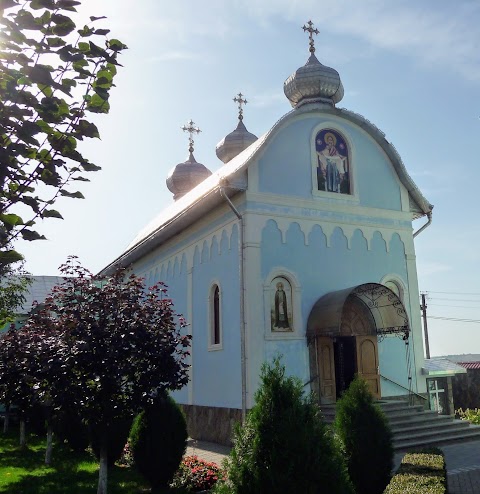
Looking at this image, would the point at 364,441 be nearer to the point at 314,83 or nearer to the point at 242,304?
the point at 242,304

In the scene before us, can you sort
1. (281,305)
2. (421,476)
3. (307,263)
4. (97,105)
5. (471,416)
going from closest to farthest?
(97,105)
(421,476)
(281,305)
(307,263)
(471,416)

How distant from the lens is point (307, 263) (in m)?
13.1

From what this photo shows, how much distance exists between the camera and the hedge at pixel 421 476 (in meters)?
6.23

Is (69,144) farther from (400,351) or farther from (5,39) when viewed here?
(400,351)

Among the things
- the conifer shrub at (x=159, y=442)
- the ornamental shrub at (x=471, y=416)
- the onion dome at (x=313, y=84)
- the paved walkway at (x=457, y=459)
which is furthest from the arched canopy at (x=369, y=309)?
the onion dome at (x=313, y=84)

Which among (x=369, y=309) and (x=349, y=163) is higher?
(x=349, y=163)

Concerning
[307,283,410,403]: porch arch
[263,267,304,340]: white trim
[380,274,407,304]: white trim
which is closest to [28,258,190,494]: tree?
[263,267,304,340]: white trim

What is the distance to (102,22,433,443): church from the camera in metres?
12.4

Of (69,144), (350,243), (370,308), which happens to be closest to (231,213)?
(350,243)

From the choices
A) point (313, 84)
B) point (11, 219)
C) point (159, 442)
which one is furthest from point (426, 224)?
point (11, 219)

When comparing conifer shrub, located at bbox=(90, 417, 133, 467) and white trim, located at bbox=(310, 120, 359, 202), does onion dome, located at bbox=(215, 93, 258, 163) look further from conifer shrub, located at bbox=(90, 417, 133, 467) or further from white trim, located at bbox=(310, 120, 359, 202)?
conifer shrub, located at bbox=(90, 417, 133, 467)

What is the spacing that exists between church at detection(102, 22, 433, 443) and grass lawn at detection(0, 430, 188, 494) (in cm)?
312

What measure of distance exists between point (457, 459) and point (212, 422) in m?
5.49

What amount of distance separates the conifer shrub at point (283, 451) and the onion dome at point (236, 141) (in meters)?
16.9
